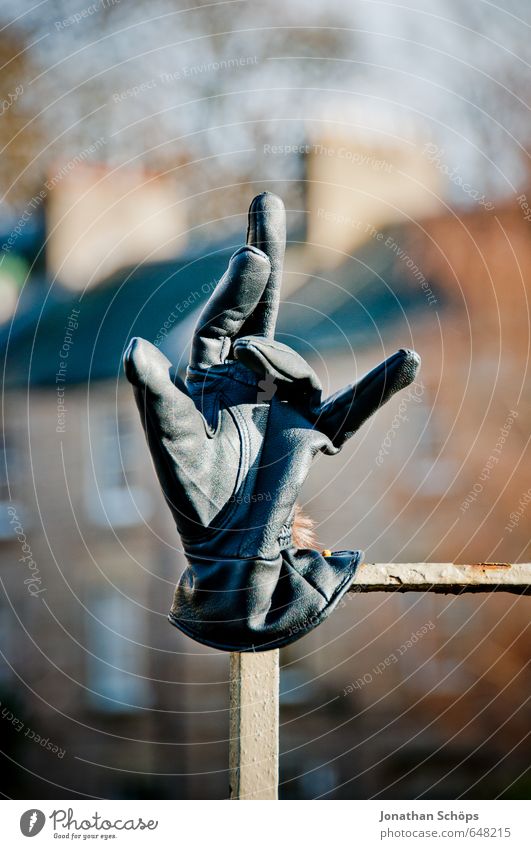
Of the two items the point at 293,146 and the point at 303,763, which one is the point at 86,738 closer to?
the point at 303,763

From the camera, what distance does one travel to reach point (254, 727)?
4.09 ft

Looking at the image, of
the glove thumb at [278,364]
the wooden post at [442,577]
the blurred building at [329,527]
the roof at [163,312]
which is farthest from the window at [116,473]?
the glove thumb at [278,364]

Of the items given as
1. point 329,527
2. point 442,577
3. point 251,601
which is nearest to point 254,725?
point 251,601

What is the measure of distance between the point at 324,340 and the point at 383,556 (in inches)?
32.3

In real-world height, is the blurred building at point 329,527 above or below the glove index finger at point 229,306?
above

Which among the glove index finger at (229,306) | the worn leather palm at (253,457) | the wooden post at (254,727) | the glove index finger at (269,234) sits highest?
the glove index finger at (269,234)

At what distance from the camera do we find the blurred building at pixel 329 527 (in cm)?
326

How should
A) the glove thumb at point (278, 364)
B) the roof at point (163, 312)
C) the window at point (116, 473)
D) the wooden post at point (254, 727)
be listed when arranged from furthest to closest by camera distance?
the window at point (116, 473), the roof at point (163, 312), the wooden post at point (254, 727), the glove thumb at point (278, 364)

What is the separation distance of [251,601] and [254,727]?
A: 0.20 meters

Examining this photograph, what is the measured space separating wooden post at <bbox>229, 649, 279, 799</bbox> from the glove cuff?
10 centimetres

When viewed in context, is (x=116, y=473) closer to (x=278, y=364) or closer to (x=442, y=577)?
(x=442, y=577)

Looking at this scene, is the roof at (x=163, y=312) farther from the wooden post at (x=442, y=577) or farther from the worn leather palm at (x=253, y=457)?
the worn leather palm at (x=253, y=457)

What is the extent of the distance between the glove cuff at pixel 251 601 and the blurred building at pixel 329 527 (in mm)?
1537

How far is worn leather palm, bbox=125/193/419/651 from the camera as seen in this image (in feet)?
3.67
